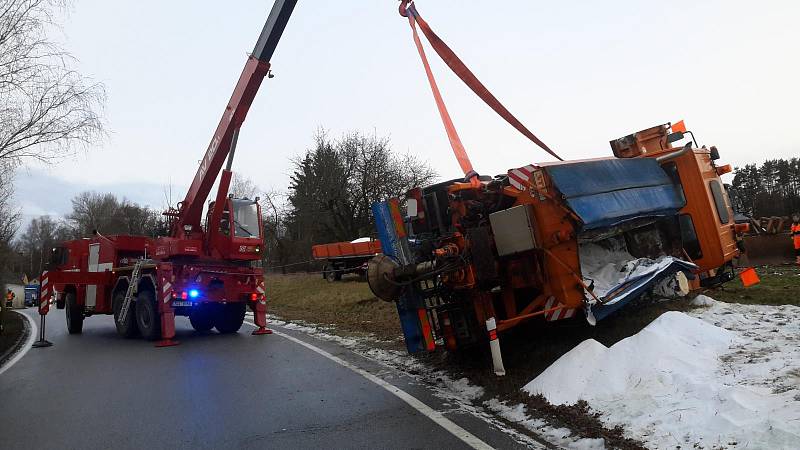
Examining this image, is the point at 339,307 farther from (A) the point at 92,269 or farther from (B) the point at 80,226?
(B) the point at 80,226

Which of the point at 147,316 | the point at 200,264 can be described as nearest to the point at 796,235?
the point at 200,264

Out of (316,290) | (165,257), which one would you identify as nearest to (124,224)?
(316,290)

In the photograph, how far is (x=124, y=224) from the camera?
2510 inches

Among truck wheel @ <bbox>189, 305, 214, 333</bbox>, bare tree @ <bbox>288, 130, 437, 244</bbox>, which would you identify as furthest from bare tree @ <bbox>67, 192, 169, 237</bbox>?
truck wheel @ <bbox>189, 305, 214, 333</bbox>

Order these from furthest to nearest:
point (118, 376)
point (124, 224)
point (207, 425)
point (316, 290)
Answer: point (124, 224) → point (316, 290) → point (118, 376) → point (207, 425)

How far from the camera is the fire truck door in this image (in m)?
14.5

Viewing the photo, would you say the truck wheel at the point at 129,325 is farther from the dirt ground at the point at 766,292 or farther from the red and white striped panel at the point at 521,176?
the dirt ground at the point at 766,292

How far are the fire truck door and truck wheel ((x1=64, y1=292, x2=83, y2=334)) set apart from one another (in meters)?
0.56

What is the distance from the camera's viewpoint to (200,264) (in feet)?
40.7

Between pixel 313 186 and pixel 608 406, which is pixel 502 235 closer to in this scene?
pixel 608 406

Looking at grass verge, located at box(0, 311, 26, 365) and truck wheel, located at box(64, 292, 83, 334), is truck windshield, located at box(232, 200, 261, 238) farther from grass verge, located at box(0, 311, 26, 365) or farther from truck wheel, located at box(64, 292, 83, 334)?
truck wheel, located at box(64, 292, 83, 334)

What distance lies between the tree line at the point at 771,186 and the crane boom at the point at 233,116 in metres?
55.3

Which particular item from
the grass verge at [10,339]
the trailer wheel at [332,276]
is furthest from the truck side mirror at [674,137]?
the trailer wheel at [332,276]

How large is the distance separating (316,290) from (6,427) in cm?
1695
